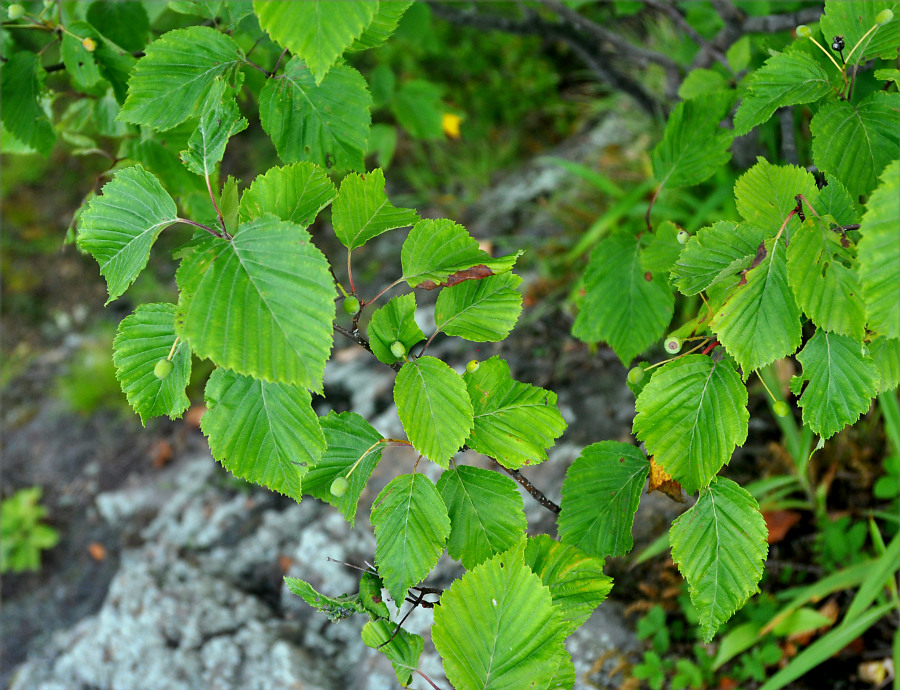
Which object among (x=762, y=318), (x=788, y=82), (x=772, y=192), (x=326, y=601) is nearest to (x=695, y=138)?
(x=788, y=82)

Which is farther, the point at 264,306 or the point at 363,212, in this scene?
the point at 363,212

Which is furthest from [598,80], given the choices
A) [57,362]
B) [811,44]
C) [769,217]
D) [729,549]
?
[57,362]

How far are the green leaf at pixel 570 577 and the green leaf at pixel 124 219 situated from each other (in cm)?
81

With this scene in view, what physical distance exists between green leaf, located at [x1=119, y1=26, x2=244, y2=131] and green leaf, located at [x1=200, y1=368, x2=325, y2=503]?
1.65 ft

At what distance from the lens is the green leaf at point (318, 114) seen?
3.69 ft

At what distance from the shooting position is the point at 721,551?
3.35 ft

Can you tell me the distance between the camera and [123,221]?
950mm

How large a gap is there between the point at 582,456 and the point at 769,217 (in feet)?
1.75

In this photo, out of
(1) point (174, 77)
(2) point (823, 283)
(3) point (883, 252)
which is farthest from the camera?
(1) point (174, 77)

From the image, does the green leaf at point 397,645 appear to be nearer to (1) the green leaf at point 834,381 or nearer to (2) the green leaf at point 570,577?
(2) the green leaf at point 570,577

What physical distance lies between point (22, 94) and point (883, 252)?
5.58 ft

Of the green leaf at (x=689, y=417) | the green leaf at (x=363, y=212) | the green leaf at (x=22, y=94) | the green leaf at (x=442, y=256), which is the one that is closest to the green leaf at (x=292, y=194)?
the green leaf at (x=363, y=212)

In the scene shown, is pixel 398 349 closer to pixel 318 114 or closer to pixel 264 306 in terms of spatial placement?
pixel 264 306

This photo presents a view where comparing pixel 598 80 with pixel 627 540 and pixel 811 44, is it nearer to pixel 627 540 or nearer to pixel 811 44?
pixel 811 44
